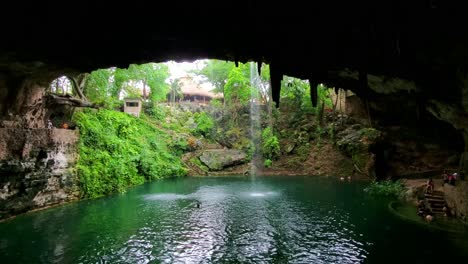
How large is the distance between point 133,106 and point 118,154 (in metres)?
16.1

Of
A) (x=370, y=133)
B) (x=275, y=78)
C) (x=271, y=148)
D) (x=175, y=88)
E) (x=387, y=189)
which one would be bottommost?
(x=387, y=189)

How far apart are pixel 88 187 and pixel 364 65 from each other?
60.1 feet

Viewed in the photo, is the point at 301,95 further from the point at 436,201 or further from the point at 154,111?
the point at 436,201

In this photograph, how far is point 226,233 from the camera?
13266 millimetres

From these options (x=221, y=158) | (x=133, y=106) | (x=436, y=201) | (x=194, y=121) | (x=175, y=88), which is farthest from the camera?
(x=175, y=88)

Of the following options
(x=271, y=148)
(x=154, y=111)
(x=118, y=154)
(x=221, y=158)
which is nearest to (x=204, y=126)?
(x=221, y=158)

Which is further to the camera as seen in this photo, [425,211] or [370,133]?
[370,133]

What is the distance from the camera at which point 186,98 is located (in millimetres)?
56594

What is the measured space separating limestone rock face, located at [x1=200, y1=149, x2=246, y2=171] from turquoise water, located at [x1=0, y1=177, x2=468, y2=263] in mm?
15358

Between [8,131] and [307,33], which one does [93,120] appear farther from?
[307,33]

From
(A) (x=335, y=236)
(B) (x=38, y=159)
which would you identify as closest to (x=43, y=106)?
(B) (x=38, y=159)

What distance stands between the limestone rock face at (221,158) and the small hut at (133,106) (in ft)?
34.3

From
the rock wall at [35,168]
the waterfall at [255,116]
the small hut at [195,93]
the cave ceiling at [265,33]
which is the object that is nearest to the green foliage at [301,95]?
the waterfall at [255,116]

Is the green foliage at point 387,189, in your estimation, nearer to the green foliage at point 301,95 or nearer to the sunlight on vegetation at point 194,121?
the sunlight on vegetation at point 194,121
